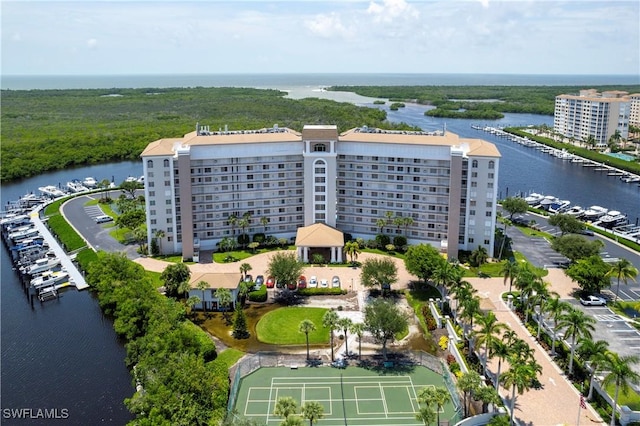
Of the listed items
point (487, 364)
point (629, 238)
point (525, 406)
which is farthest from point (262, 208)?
point (629, 238)

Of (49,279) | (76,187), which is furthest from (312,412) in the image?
(76,187)

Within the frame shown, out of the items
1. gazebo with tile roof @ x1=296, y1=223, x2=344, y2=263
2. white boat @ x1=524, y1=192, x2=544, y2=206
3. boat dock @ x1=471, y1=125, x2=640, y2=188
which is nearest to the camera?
gazebo with tile roof @ x1=296, y1=223, x2=344, y2=263

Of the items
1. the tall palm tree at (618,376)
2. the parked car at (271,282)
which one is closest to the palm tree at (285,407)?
the tall palm tree at (618,376)

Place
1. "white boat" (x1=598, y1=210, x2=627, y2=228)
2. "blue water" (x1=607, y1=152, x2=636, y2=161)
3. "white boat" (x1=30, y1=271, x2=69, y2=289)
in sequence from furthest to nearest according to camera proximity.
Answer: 1. "blue water" (x1=607, y1=152, x2=636, y2=161)
2. "white boat" (x1=598, y1=210, x2=627, y2=228)
3. "white boat" (x1=30, y1=271, x2=69, y2=289)

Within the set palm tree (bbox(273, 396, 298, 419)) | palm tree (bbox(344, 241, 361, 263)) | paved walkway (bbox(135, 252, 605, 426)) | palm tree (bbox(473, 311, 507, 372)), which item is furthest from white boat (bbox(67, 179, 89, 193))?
palm tree (bbox(473, 311, 507, 372))

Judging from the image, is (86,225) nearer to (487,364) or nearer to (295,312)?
(295,312)

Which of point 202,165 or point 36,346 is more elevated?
point 202,165

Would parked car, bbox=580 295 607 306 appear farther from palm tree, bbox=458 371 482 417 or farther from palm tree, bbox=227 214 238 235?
palm tree, bbox=227 214 238 235
